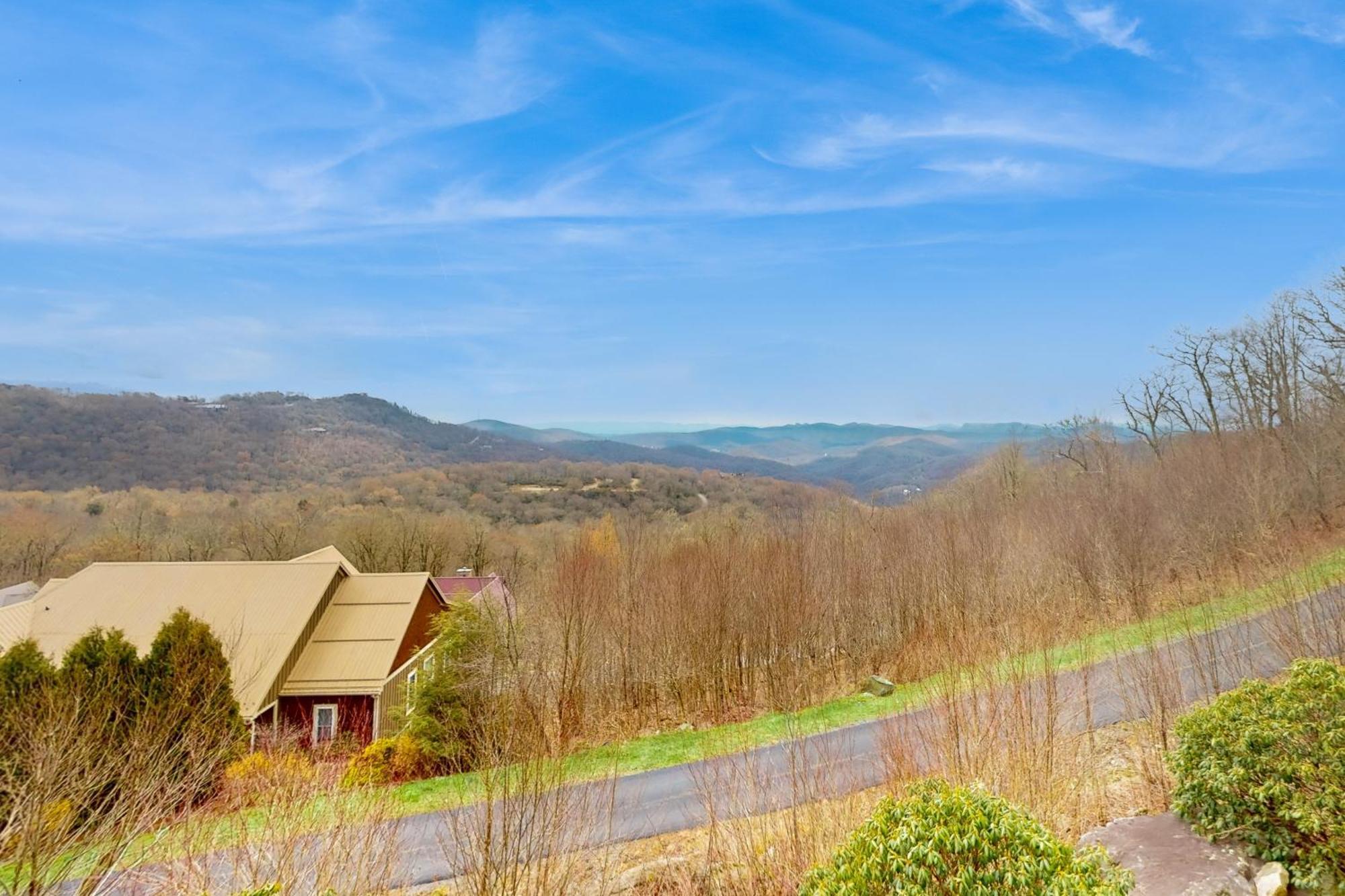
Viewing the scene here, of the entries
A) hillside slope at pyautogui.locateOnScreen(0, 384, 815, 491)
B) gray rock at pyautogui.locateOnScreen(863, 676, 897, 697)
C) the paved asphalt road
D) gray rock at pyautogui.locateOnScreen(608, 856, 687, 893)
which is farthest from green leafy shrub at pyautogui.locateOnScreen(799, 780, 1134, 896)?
hillside slope at pyautogui.locateOnScreen(0, 384, 815, 491)

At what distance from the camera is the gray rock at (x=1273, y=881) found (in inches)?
208

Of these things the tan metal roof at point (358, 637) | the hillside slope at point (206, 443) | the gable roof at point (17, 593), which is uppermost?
the hillside slope at point (206, 443)

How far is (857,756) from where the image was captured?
38.1ft

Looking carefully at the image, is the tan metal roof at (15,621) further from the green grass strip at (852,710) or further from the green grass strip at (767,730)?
the green grass strip at (852,710)

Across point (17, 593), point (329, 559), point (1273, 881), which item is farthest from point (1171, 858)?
point (17, 593)

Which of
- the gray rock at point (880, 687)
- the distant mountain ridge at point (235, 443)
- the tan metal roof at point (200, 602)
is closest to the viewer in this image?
the gray rock at point (880, 687)

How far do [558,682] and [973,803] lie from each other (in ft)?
51.7

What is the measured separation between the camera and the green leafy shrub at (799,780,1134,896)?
3.64m

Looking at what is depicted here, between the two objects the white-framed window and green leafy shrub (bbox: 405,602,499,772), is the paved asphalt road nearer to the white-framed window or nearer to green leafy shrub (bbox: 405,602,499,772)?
green leafy shrub (bbox: 405,602,499,772)

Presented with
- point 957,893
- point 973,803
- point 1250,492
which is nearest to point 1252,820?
point 973,803

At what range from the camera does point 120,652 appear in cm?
1730

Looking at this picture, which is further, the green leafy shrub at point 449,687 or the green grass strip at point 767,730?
the green leafy shrub at point 449,687

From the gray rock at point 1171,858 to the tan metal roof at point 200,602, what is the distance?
2651 centimetres

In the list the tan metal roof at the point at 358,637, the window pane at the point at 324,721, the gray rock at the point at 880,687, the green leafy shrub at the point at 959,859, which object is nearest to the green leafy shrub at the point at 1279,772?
the green leafy shrub at the point at 959,859
